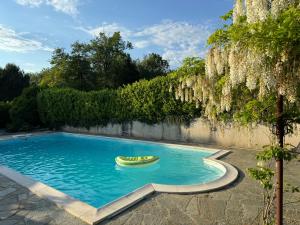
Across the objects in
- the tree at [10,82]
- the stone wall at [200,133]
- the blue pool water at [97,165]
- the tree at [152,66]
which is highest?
the tree at [152,66]

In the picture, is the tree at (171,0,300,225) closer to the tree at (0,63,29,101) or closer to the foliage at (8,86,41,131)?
the foliage at (8,86,41,131)

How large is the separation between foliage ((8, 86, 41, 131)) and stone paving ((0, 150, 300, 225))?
45.7 feet

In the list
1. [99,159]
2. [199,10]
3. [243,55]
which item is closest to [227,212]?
[243,55]

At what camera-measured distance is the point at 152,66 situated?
37.2 meters

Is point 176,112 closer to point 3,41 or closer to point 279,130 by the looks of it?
point 279,130

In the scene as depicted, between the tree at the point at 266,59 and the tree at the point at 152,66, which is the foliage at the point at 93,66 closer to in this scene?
the tree at the point at 152,66

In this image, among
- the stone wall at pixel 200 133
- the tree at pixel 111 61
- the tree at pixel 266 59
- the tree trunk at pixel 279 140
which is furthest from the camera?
the tree at pixel 111 61

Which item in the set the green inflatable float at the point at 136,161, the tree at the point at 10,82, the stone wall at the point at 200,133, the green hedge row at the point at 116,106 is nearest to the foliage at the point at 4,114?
the green hedge row at the point at 116,106

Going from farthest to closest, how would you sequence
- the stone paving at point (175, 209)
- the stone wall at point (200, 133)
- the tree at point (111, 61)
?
Answer: the tree at point (111, 61) < the stone wall at point (200, 133) < the stone paving at point (175, 209)

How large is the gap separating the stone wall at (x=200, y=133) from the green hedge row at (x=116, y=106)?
40 centimetres

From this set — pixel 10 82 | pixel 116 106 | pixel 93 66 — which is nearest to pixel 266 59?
pixel 116 106

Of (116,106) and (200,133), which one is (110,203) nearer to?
(200,133)

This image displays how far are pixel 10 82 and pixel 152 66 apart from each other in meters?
18.7

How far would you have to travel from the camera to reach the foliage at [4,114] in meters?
19.6
